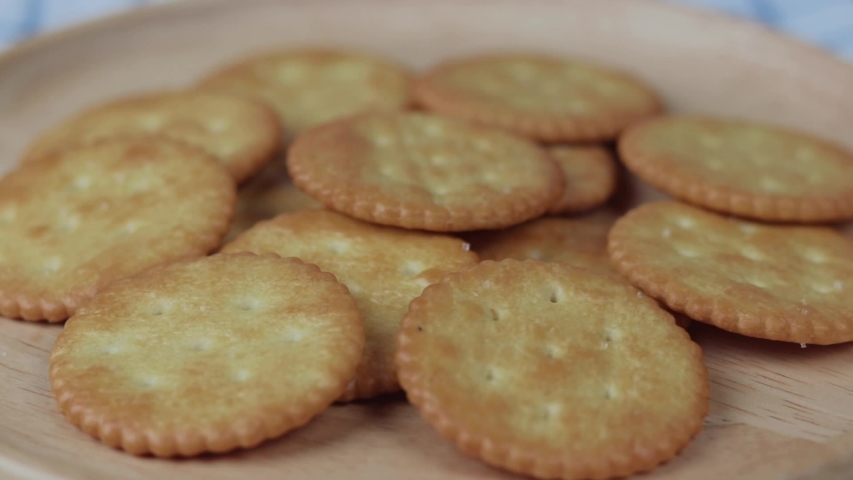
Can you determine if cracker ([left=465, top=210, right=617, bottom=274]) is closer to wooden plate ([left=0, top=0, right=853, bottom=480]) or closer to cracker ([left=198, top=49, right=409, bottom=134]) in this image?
wooden plate ([left=0, top=0, right=853, bottom=480])

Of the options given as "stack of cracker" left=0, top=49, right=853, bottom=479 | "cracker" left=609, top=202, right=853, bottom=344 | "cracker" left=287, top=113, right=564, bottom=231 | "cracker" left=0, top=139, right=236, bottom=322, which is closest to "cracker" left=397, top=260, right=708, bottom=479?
"stack of cracker" left=0, top=49, right=853, bottom=479

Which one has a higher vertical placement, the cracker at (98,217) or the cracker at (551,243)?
the cracker at (98,217)

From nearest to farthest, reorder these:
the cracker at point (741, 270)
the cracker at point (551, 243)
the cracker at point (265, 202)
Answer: the cracker at point (741, 270) < the cracker at point (551, 243) < the cracker at point (265, 202)

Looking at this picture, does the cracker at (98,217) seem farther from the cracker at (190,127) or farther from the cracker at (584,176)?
the cracker at (584,176)

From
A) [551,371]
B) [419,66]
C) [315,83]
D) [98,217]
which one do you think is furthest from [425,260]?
[419,66]

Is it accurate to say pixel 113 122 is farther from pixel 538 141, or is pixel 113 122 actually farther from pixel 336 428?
pixel 336 428

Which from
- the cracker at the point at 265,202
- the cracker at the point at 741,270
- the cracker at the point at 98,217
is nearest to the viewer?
the cracker at the point at 741,270

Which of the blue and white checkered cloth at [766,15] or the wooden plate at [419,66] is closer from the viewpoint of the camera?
the wooden plate at [419,66]

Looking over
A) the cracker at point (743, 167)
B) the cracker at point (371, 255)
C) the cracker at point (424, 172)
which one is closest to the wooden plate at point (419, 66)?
the cracker at point (371, 255)
